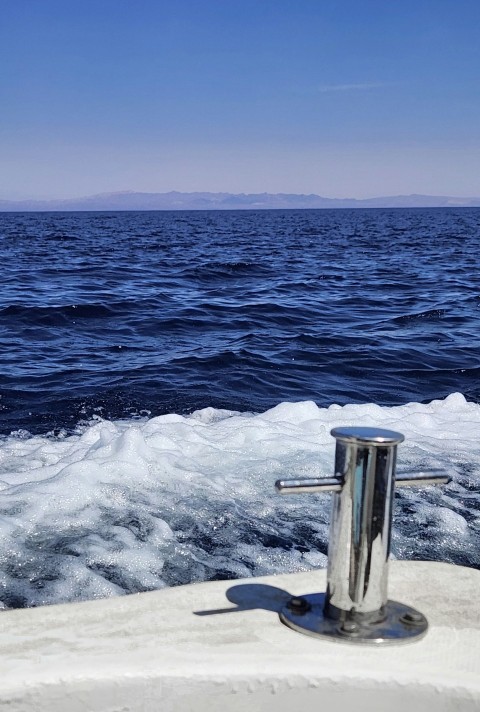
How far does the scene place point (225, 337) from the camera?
12.3 metres

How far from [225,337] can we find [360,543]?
34.6ft

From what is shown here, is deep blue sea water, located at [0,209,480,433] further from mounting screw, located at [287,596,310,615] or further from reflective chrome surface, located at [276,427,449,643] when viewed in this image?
reflective chrome surface, located at [276,427,449,643]

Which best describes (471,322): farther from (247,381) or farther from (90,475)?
(90,475)

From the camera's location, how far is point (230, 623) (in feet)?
5.88

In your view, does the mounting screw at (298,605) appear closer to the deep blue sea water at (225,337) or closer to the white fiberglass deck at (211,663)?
the white fiberglass deck at (211,663)

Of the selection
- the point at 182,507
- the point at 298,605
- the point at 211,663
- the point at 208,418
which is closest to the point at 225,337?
the point at 208,418

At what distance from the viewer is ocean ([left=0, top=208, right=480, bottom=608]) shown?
389 cm

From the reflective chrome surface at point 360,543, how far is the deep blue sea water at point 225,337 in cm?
519

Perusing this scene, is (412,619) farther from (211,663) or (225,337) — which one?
(225,337)

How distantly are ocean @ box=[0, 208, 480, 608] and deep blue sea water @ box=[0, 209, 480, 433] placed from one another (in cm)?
5

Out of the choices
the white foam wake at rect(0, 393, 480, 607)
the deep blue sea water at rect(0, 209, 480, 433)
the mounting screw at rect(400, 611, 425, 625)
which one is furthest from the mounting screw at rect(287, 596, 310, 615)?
the deep blue sea water at rect(0, 209, 480, 433)

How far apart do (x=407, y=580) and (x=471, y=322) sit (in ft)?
40.5

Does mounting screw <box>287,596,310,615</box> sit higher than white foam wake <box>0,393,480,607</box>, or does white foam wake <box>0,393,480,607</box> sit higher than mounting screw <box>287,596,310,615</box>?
mounting screw <box>287,596,310,615</box>

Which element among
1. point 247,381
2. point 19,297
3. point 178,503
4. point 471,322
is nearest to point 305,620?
point 178,503
